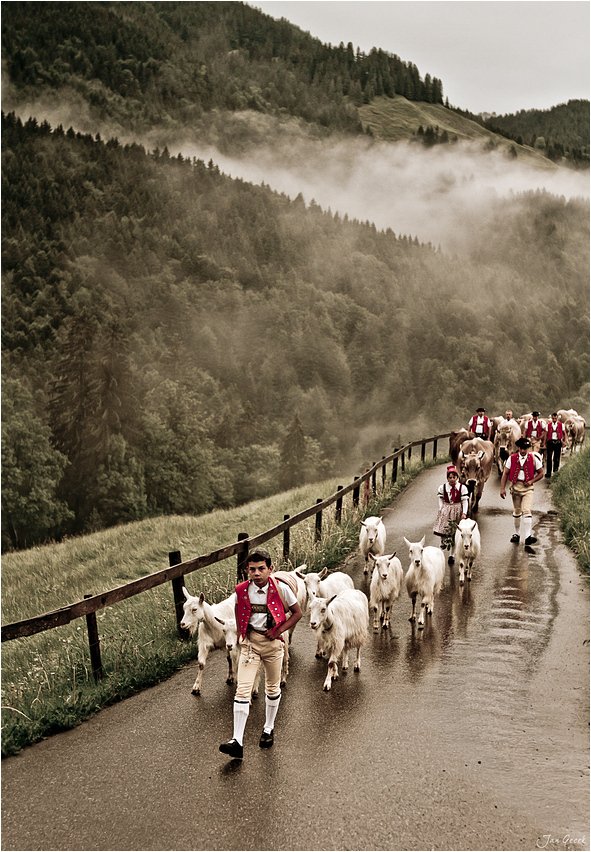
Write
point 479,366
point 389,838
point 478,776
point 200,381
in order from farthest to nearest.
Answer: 1. point 479,366
2. point 200,381
3. point 478,776
4. point 389,838

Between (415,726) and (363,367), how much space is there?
13535 centimetres

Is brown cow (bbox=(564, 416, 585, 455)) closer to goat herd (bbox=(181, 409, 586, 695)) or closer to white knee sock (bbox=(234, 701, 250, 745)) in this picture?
goat herd (bbox=(181, 409, 586, 695))

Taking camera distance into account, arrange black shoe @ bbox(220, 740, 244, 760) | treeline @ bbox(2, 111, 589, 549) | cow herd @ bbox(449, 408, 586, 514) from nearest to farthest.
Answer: black shoe @ bbox(220, 740, 244, 760) → cow herd @ bbox(449, 408, 586, 514) → treeline @ bbox(2, 111, 589, 549)

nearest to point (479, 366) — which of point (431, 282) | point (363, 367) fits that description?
point (363, 367)

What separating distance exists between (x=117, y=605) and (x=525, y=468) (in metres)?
9.94

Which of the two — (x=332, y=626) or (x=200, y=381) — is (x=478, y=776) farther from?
(x=200, y=381)

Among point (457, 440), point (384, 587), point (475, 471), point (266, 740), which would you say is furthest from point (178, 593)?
point (457, 440)

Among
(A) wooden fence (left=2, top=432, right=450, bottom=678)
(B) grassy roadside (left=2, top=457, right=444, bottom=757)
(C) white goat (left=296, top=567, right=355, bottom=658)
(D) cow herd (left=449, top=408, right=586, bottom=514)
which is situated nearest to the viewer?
(A) wooden fence (left=2, top=432, right=450, bottom=678)

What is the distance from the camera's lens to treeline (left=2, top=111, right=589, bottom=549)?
66.9 meters

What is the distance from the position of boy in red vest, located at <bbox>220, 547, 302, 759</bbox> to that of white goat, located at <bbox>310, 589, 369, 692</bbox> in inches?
47.0

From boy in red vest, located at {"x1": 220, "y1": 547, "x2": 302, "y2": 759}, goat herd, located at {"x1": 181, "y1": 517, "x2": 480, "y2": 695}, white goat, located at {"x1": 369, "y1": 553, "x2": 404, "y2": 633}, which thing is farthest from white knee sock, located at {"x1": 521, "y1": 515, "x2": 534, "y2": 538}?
boy in red vest, located at {"x1": 220, "y1": 547, "x2": 302, "y2": 759}

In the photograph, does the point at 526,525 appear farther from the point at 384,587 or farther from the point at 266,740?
the point at 266,740

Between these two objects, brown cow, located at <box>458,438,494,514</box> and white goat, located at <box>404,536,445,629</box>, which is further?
brown cow, located at <box>458,438,494,514</box>

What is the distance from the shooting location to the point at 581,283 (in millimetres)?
179125
